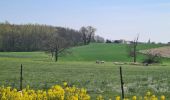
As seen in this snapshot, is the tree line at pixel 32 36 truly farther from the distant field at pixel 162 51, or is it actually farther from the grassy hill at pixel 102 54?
the distant field at pixel 162 51

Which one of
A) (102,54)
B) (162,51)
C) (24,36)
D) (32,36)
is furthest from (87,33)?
(162,51)

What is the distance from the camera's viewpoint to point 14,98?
1052cm

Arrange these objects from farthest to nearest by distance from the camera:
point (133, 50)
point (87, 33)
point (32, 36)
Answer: point (87, 33)
point (32, 36)
point (133, 50)

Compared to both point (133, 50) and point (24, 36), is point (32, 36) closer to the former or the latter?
point (24, 36)

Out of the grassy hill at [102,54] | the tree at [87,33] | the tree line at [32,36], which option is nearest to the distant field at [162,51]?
the grassy hill at [102,54]

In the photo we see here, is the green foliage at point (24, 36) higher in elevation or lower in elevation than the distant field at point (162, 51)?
higher

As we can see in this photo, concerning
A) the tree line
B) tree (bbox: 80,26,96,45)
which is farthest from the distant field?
tree (bbox: 80,26,96,45)

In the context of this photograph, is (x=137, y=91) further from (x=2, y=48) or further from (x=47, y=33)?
(x=47, y=33)

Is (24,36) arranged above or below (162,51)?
above

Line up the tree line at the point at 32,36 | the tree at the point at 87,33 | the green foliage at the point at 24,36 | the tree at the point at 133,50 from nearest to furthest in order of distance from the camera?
the tree at the point at 133,50, the green foliage at the point at 24,36, the tree line at the point at 32,36, the tree at the point at 87,33

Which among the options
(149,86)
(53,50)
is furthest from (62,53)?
(149,86)

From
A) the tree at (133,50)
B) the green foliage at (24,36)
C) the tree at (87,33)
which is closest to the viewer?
the tree at (133,50)

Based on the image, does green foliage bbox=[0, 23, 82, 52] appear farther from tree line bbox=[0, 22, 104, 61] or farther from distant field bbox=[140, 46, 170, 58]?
distant field bbox=[140, 46, 170, 58]

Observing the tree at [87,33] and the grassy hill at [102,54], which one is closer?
the grassy hill at [102,54]
